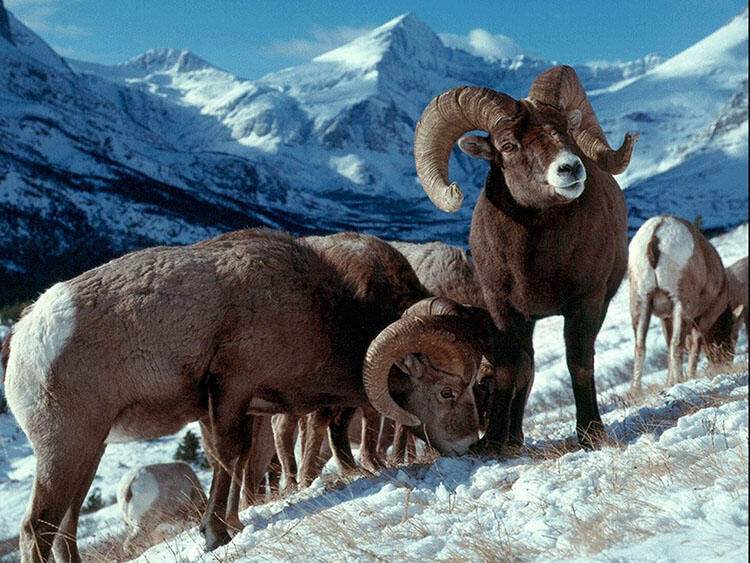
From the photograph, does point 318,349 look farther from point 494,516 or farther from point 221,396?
point 494,516

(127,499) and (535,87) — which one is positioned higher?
(535,87)

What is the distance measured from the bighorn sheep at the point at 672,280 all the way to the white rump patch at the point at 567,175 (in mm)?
6753

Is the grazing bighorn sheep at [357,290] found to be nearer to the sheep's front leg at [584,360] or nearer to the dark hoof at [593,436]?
the sheep's front leg at [584,360]

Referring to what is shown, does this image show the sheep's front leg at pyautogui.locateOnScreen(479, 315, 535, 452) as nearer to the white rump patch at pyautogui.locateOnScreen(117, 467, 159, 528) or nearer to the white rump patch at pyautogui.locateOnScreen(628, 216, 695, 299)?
the white rump patch at pyautogui.locateOnScreen(117, 467, 159, 528)

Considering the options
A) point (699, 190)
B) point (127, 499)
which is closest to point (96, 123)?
point (699, 190)

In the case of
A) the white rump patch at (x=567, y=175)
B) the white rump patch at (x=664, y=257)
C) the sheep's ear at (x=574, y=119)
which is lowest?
the white rump patch at (x=664, y=257)

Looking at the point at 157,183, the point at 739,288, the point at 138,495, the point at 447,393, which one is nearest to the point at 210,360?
the point at 447,393

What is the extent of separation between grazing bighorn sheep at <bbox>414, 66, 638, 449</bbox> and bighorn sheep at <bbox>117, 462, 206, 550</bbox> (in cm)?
493

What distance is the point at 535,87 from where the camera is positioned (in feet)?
19.6

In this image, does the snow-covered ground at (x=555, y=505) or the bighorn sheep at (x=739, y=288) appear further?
the bighorn sheep at (x=739, y=288)

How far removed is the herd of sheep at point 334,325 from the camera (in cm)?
543

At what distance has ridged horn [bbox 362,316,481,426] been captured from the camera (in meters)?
5.92

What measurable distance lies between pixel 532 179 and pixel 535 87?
107cm

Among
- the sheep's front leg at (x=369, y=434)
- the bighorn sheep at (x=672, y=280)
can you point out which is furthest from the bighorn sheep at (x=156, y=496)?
the bighorn sheep at (x=672, y=280)
